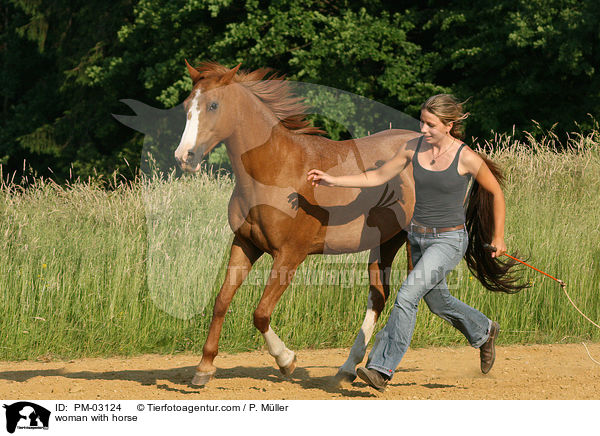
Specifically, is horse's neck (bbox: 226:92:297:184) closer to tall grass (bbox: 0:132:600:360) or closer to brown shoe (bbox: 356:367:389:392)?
brown shoe (bbox: 356:367:389:392)

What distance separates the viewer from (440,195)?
16.3ft

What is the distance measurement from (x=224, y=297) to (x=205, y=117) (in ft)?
4.34

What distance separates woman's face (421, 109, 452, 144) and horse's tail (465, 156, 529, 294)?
1.09 meters

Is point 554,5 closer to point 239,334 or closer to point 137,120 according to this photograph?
point 137,120

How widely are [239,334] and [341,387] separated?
6.75 feet

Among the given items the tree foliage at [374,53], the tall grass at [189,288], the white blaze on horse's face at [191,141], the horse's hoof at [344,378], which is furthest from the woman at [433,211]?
the tree foliage at [374,53]

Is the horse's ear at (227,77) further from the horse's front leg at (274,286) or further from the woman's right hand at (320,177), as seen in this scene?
the horse's front leg at (274,286)

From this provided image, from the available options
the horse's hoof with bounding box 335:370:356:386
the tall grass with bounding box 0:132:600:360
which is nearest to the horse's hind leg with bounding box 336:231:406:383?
the horse's hoof with bounding box 335:370:356:386

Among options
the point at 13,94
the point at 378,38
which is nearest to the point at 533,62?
the point at 378,38

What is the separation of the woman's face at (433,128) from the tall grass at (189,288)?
3150 mm

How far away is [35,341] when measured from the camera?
7.27 m

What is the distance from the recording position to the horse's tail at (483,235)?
5.91 metres

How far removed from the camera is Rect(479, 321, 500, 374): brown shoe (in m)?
5.69
